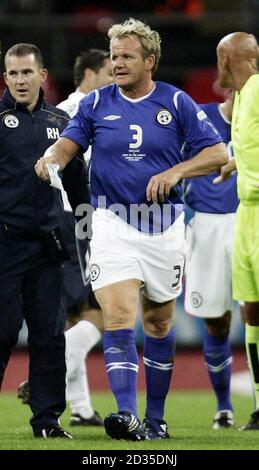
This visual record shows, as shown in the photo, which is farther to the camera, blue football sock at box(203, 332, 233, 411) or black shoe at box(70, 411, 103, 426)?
blue football sock at box(203, 332, 233, 411)

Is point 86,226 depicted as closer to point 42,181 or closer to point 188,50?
point 42,181

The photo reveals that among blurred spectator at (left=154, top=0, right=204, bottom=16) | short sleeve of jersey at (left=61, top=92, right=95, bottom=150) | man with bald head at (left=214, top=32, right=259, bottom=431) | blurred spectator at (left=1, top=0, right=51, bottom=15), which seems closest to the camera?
short sleeve of jersey at (left=61, top=92, right=95, bottom=150)

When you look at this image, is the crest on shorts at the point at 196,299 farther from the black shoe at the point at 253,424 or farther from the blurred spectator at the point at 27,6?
the blurred spectator at the point at 27,6

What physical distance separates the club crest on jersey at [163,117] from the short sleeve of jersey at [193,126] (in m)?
0.06

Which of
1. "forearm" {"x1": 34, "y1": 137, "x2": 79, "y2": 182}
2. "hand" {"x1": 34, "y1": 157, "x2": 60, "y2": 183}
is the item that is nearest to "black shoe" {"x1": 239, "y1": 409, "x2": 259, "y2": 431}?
"forearm" {"x1": 34, "y1": 137, "x2": 79, "y2": 182}

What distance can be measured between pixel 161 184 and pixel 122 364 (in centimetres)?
97

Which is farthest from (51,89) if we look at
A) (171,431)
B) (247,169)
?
(171,431)

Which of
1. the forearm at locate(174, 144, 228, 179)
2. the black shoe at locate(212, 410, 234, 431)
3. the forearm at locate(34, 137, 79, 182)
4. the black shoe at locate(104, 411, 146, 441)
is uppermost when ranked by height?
the forearm at locate(34, 137, 79, 182)

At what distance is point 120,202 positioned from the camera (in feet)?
22.1

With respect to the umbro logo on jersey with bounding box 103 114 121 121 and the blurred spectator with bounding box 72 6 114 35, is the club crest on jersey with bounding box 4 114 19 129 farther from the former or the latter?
the blurred spectator with bounding box 72 6 114 35

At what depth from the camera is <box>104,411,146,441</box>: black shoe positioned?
20.6 feet

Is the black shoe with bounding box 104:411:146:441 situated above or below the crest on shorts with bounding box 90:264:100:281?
below

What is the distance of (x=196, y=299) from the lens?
8695mm

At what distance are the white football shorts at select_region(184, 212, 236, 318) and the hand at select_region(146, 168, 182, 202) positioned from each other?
2217 mm
